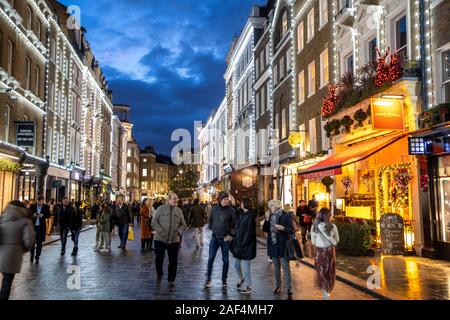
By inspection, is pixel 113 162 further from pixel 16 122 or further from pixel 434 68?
pixel 434 68

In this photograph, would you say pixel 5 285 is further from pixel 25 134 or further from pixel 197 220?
pixel 25 134

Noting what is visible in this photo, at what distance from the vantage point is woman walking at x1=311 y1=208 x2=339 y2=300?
27.9ft

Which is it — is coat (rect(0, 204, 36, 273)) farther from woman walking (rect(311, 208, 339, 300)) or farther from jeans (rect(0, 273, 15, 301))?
woman walking (rect(311, 208, 339, 300))

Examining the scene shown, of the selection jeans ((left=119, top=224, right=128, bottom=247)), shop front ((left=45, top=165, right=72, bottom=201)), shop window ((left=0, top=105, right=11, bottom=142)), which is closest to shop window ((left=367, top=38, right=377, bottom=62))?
jeans ((left=119, top=224, right=128, bottom=247))

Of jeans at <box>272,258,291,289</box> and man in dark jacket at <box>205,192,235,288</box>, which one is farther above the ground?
man in dark jacket at <box>205,192,235,288</box>

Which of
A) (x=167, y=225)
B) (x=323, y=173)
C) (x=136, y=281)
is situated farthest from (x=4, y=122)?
(x=167, y=225)

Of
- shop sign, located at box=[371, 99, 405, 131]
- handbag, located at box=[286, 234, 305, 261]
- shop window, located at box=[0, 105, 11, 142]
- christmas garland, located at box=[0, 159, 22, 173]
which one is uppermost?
shop window, located at box=[0, 105, 11, 142]

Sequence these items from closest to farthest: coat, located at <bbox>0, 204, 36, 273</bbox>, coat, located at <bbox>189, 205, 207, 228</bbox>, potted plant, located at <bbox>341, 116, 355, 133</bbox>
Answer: coat, located at <bbox>0, 204, 36, 273</bbox> < potted plant, located at <bbox>341, 116, 355, 133</bbox> < coat, located at <bbox>189, 205, 207, 228</bbox>

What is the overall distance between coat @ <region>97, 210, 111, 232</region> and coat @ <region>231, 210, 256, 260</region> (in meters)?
7.99

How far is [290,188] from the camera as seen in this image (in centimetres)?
2889

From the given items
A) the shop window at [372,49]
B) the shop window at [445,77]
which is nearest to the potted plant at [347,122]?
the shop window at [372,49]

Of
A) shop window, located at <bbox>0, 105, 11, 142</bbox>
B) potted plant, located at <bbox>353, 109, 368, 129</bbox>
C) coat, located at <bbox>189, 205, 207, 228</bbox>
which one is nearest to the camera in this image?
potted plant, located at <bbox>353, 109, 368, 129</bbox>

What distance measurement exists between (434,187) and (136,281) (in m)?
8.68

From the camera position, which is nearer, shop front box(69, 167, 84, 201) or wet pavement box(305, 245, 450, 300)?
wet pavement box(305, 245, 450, 300)
